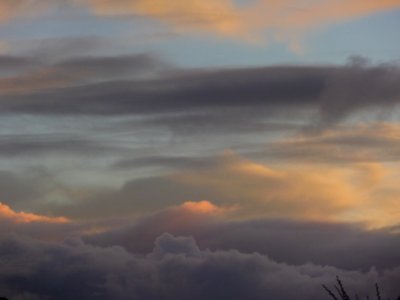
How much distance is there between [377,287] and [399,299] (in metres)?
6.14

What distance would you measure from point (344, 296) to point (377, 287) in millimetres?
3181

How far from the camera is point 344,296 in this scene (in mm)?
54250

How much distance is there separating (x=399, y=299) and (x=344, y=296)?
638 centimetres

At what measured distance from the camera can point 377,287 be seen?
172 ft

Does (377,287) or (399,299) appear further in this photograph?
(399,299)
